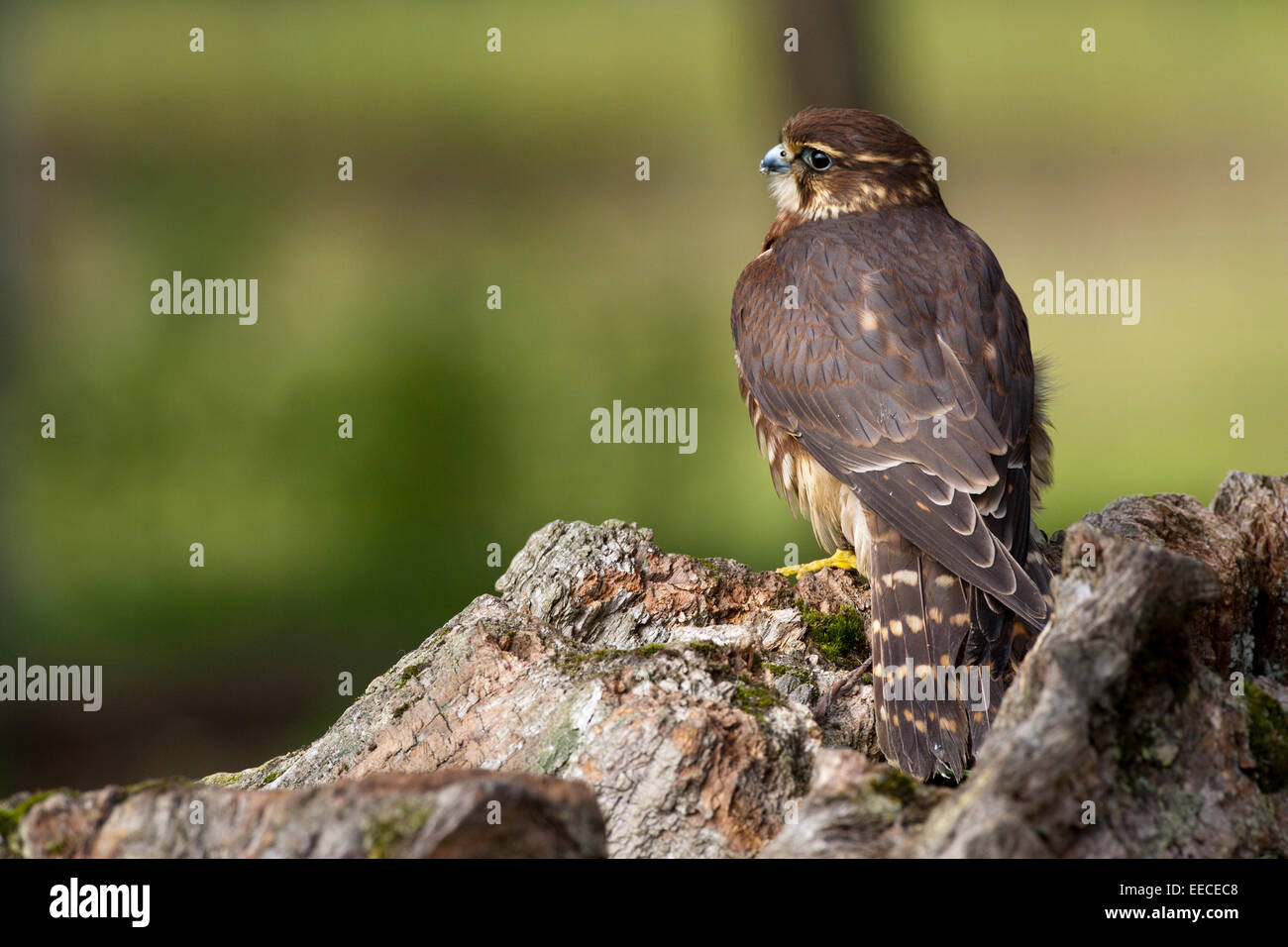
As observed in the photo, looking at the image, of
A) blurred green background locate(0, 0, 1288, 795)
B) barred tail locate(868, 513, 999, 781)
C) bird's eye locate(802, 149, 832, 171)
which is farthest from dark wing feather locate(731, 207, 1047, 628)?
blurred green background locate(0, 0, 1288, 795)

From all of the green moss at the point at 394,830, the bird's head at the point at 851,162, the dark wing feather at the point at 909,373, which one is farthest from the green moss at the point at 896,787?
the bird's head at the point at 851,162

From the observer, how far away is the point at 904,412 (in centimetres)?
374

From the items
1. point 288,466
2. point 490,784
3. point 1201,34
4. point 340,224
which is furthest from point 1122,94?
point 490,784

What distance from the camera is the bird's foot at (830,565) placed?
4121 mm

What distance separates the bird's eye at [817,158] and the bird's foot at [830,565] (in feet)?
4.92

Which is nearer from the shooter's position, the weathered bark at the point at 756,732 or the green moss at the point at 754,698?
the weathered bark at the point at 756,732

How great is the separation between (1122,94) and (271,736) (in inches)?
395

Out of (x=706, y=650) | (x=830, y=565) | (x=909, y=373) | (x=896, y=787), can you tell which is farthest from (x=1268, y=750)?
(x=830, y=565)

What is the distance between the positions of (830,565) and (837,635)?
61 cm

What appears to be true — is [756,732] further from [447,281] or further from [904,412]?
[447,281]

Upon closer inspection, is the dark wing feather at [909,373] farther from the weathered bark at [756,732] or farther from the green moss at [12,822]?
the green moss at [12,822]

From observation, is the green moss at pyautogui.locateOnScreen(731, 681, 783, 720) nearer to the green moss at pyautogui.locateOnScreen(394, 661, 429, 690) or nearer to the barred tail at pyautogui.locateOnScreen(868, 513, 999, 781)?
the barred tail at pyautogui.locateOnScreen(868, 513, 999, 781)

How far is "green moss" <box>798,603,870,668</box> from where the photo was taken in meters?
3.59
